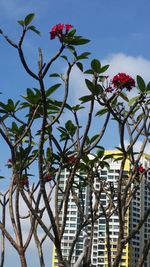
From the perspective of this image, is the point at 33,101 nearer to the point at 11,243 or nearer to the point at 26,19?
the point at 26,19

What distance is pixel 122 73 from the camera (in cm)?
353

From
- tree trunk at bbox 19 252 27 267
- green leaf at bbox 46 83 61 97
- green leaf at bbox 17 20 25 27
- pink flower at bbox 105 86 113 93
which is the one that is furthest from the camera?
pink flower at bbox 105 86 113 93

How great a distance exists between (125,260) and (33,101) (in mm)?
40614

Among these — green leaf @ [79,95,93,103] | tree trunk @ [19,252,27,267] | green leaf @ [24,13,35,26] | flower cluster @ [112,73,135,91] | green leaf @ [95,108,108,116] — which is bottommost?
tree trunk @ [19,252,27,267]

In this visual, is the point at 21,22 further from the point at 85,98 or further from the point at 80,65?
the point at 85,98

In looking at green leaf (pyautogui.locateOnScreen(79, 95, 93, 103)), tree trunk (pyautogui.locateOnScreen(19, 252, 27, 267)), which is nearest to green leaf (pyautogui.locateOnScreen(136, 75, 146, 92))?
green leaf (pyautogui.locateOnScreen(79, 95, 93, 103))

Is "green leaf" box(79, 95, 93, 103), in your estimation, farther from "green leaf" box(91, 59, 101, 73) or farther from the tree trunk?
the tree trunk

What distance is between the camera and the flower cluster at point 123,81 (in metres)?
3.47

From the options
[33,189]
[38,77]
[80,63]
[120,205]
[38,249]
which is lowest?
[38,249]

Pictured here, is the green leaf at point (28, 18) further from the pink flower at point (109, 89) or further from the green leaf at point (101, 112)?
the green leaf at point (101, 112)

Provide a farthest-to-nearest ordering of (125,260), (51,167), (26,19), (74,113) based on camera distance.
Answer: (125,260), (51,167), (74,113), (26,19)

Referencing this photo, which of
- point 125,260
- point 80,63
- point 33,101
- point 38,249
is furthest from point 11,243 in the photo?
point 125,260

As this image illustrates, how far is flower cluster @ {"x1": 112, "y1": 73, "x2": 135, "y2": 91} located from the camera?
3475 mm

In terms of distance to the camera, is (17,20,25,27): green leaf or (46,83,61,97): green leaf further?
(46,83,61,97): green leaf
